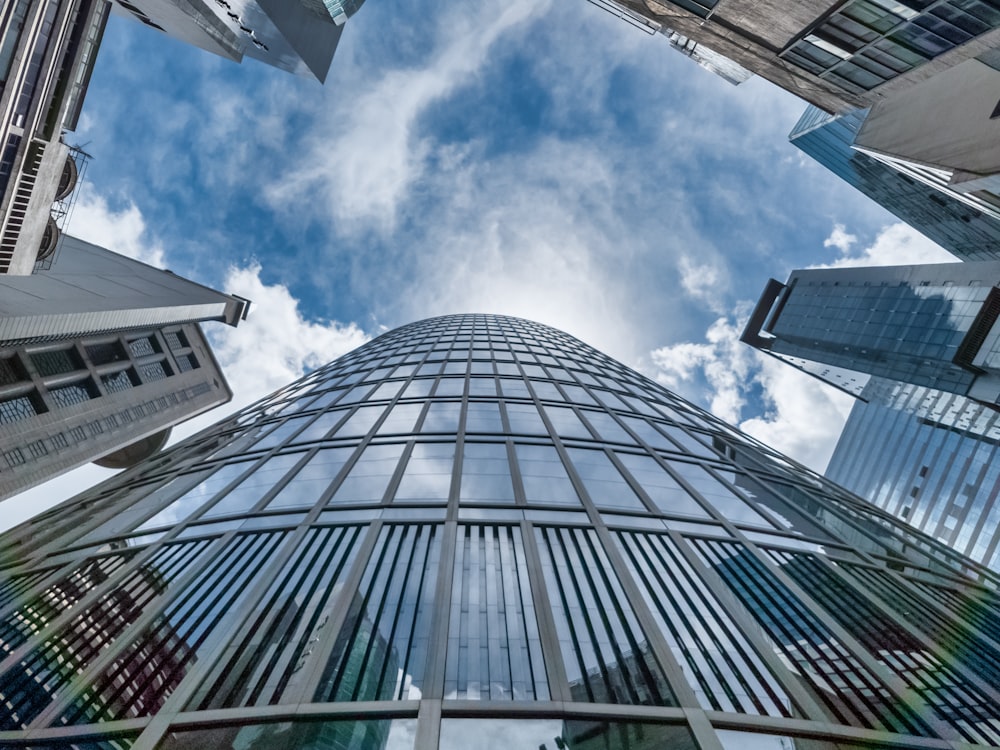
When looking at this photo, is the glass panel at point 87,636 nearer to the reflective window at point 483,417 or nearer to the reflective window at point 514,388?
the reflective window at point 483,417

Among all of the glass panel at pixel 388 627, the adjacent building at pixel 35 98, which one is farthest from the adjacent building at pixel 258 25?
the glass panel at pixel 388 627

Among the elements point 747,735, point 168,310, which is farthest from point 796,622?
point 168,310

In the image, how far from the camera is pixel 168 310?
121ft

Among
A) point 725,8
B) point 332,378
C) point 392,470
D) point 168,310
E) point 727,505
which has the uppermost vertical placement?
point 725,8

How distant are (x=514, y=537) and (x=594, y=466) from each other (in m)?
4.99

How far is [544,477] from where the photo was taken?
14844mm

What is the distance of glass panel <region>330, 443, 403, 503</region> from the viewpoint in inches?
533

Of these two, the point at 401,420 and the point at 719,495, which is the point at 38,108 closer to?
the point at 401,420

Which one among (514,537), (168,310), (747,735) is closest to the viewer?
(747,735)

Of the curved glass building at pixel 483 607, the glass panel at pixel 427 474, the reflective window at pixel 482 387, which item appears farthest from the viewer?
the reflective window at pixel 482 387

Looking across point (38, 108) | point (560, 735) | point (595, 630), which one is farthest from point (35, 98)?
point (560, 735)

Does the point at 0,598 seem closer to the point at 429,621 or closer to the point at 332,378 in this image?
the point at 429,621

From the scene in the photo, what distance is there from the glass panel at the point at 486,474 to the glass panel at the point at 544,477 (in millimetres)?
444

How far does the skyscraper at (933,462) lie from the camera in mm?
58812
